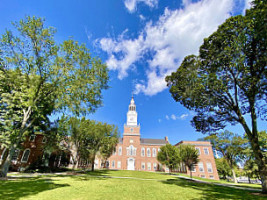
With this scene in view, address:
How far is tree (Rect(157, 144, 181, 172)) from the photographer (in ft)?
79.0

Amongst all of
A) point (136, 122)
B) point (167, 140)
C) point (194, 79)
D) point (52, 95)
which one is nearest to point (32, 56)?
point (52, 95)

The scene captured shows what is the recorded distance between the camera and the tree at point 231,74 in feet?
30.9

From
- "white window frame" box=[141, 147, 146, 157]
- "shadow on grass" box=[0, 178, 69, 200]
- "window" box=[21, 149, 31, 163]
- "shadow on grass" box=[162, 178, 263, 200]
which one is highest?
"white window frame" box=[141, 147, 146, 157]

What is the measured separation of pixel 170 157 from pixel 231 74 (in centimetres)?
1908

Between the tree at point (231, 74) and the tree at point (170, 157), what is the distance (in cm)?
1232

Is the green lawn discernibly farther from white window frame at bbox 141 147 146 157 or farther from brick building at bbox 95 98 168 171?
white window frame at bbox 141 147 146 157

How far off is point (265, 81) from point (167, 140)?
Result: 132ft

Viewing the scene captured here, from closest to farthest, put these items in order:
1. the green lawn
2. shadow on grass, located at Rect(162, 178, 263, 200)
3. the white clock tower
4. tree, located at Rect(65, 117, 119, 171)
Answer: the green lawn
shadow on grass, located at Rect(162, 178, 263, 200)
tree, located at Rect(65, 117, 119, 171)
the white clock tower

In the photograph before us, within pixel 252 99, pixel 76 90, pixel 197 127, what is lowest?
pixel 197 127

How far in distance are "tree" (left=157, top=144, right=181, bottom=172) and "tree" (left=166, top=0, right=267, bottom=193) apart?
12.3 metres

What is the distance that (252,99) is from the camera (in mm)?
10742

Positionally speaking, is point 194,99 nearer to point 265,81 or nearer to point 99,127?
point 265,81

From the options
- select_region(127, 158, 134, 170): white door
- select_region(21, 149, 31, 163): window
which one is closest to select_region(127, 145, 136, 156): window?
select_region(127, 158, 134, 170): white door

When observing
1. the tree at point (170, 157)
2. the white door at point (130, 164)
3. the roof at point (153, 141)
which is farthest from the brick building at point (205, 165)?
the white door at point (130, 164)
